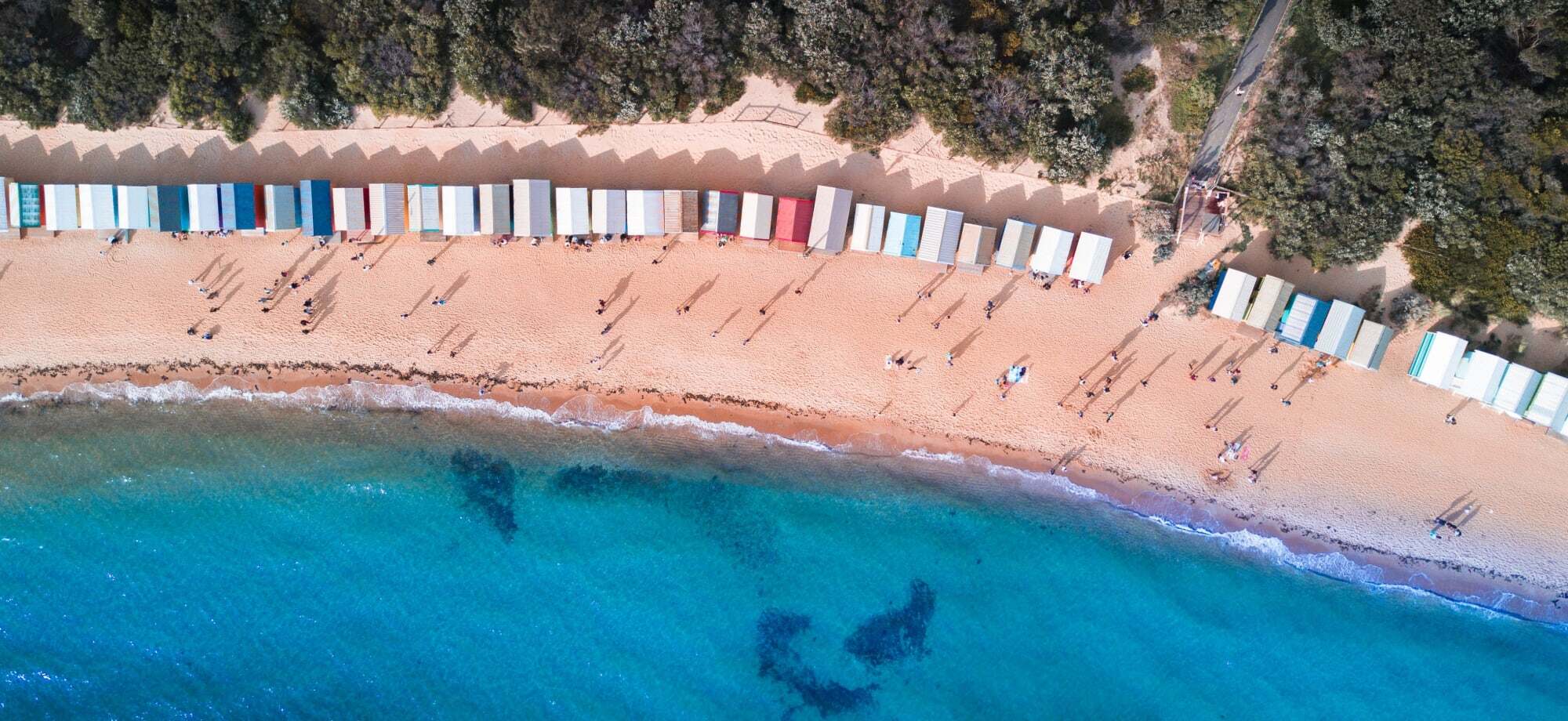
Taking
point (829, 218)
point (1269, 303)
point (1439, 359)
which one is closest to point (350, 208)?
point (829, 218)

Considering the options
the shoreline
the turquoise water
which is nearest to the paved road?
the shoreline

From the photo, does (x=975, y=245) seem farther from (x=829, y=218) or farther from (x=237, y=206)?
(x=237, y=206)

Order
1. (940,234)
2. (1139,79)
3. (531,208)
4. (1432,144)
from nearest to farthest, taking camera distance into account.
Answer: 1. (1432,144)
2. (531,208)
3. (1139,79)
4. (940,234)

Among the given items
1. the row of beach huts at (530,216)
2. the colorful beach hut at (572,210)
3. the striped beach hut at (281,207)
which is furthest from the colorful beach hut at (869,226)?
the striped beach hut at (281,207)

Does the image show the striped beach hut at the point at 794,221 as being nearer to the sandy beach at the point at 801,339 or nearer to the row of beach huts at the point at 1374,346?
the sandy beach at the point at 801,339

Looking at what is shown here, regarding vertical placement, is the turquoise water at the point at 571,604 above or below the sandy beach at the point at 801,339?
below

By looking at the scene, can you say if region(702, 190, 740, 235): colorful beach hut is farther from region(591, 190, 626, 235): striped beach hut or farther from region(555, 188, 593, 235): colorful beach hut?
region(555, 188, 593, 235): colorful beach hut
